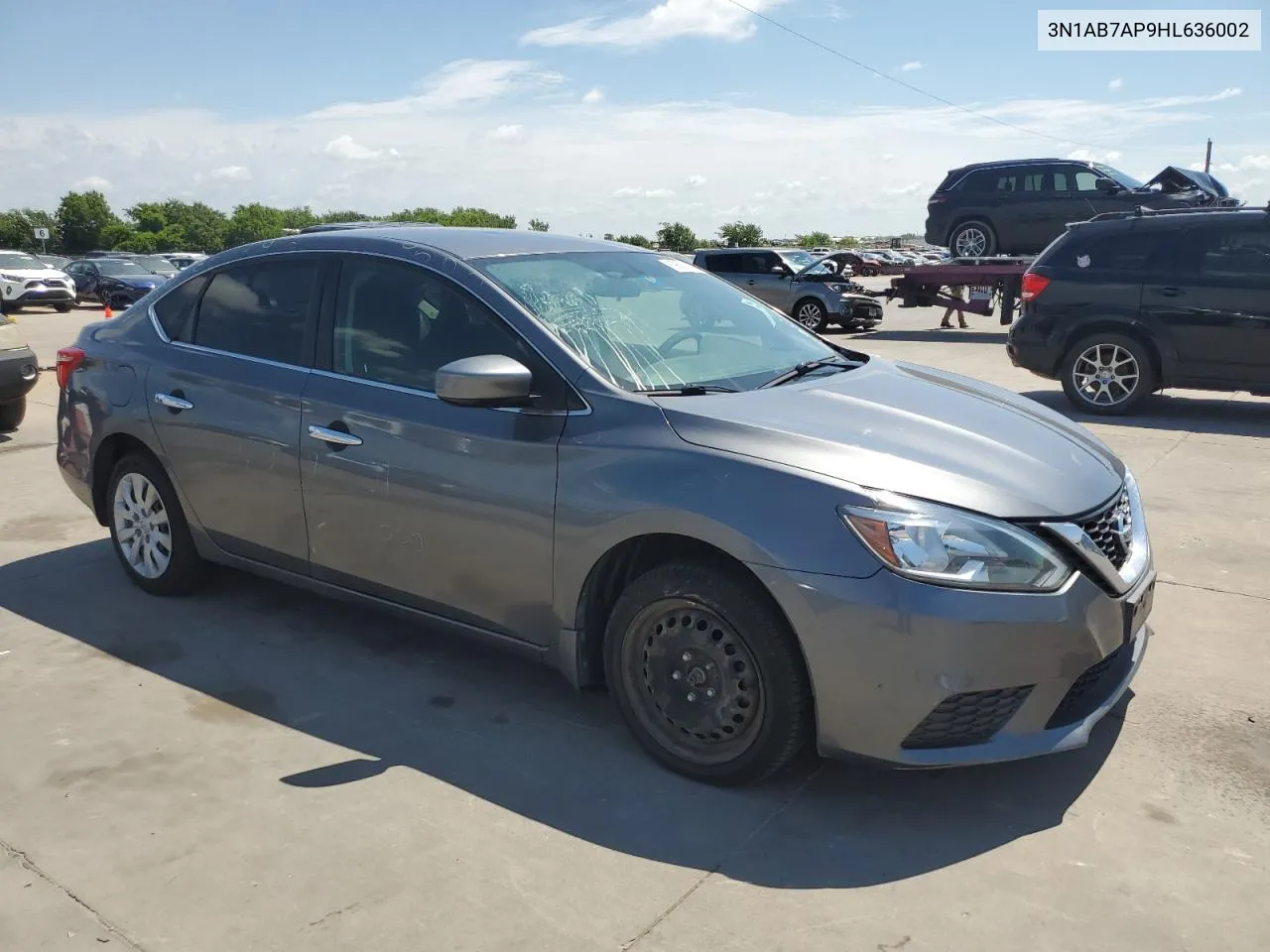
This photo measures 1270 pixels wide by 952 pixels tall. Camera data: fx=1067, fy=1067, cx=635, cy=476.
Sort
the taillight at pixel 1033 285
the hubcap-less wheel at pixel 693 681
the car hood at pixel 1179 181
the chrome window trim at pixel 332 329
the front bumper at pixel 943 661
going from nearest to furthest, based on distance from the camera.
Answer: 1. the front bumper at pixel 943 661
2. the hubcap-less wheel at pixel 693 681
3. the chrome window trim at pixel 332 329
4. the taillight at pixel 1033 285
5. the car hood at pixel 1179 181

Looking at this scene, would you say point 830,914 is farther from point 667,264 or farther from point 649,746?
point 667,264

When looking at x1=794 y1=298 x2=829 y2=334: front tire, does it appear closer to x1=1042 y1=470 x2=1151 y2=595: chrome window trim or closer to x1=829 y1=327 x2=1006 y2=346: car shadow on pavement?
x1=829 y1=327 x2=1006 y2=346: car shadow on pavement

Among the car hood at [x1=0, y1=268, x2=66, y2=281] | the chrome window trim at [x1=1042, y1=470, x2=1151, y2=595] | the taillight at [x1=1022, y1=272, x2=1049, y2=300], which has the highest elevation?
the car hood at [x1=0, y1=268, x2=66, y2=281]

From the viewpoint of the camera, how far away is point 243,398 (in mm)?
4328

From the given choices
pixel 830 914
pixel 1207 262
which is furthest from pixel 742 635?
pixel 1207 262

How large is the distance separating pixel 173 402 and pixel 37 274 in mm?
26887

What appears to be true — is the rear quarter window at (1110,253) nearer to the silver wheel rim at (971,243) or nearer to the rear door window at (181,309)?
the rear door window at (181,309)

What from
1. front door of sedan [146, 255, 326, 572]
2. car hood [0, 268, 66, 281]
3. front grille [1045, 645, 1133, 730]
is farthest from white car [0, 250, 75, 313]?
front grille [1045, 645, 1133, 730]

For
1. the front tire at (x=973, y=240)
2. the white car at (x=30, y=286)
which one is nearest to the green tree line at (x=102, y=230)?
the white car at (x=30, y=286)

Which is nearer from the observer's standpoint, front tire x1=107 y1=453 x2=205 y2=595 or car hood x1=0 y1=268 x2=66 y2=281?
front tire x1=107 y1=453 x2=205 y2=595

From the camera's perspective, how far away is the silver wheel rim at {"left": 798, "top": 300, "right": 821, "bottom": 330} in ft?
63.4

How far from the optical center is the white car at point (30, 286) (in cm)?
2673

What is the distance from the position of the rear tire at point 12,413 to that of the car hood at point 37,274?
2087cm

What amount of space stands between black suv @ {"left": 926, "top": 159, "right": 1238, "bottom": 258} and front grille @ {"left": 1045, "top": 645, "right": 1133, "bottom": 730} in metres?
16.2
